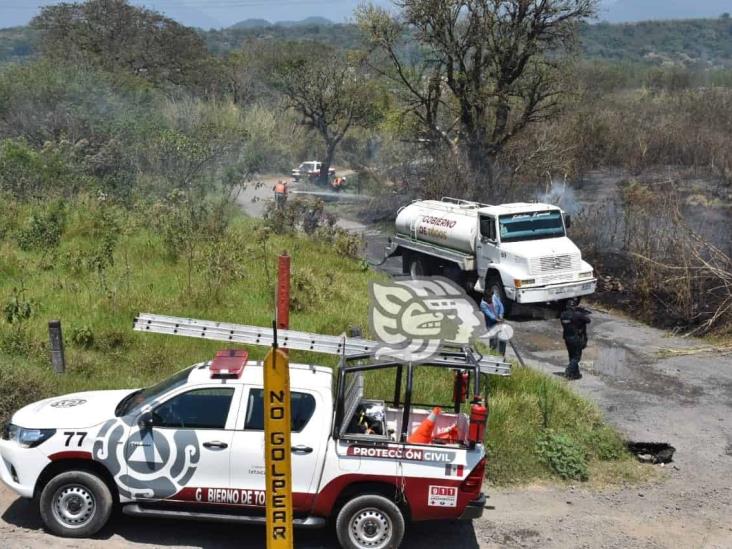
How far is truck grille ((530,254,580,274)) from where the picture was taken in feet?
64.4

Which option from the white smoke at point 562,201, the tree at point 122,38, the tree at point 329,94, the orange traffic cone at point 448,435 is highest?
the tree at point 122,38

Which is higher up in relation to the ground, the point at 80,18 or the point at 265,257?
the point at 80,18

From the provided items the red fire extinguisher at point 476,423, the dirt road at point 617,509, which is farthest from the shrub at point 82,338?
the red fire extinguisher at point 476,423

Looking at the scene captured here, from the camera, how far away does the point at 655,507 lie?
10086 mm

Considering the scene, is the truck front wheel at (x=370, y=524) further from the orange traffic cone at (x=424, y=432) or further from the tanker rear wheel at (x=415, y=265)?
the tanker rear wheel at (x=415, y=265)

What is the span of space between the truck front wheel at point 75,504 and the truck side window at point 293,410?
154 cm

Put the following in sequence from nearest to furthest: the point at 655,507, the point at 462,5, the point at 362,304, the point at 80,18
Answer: the point at 655,507 < the point at 362,304 < the point at 462,5 < the point at 80,18

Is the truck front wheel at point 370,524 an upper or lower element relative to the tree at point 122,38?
lower

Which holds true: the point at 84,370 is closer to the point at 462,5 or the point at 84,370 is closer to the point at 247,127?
the point at 462,5

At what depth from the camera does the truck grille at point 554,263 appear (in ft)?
64.4

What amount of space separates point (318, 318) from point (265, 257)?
3.83 meters

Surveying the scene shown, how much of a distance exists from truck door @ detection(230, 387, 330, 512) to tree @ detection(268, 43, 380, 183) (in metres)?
46.5

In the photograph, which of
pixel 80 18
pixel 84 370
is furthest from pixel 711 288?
pixel 80 18

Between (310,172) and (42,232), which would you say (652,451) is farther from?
(310,172)
